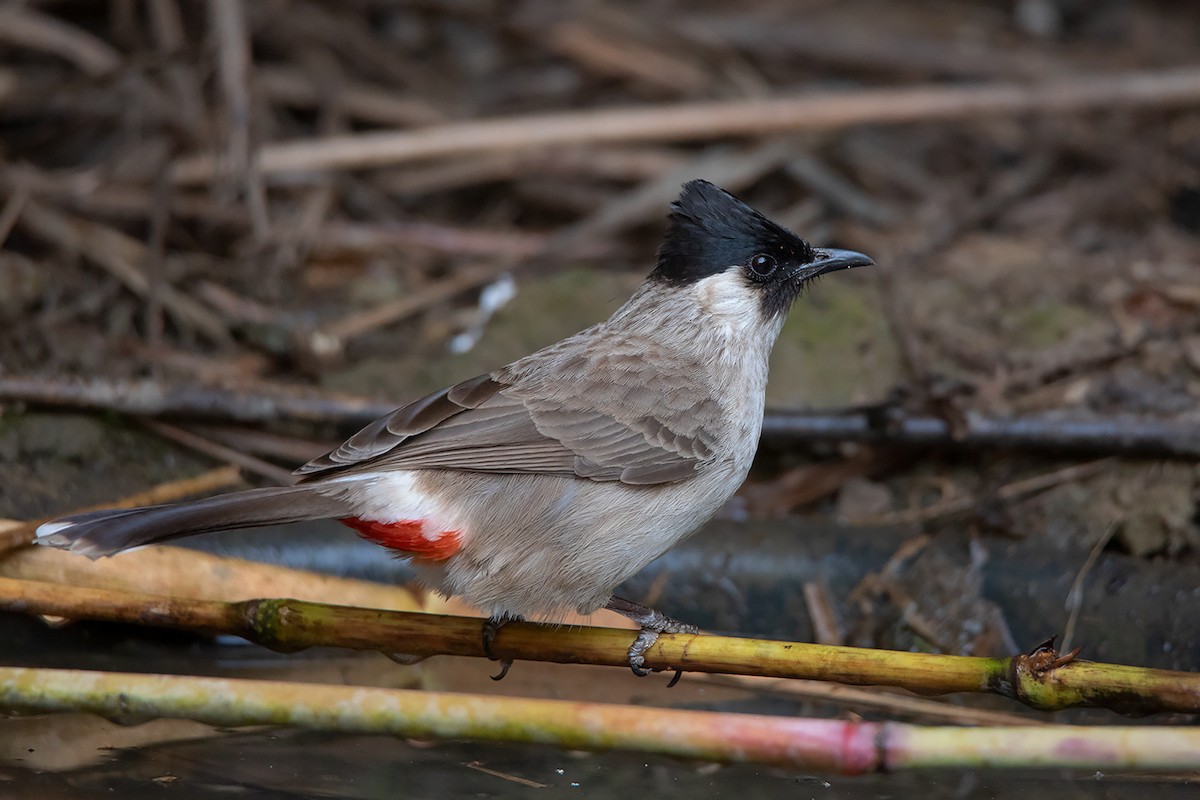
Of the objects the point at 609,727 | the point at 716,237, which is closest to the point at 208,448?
the point at 716,237

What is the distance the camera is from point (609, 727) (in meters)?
2.27

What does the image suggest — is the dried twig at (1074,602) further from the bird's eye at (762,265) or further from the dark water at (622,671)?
the bird's eye at (762,265)

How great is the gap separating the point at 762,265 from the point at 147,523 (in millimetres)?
1784

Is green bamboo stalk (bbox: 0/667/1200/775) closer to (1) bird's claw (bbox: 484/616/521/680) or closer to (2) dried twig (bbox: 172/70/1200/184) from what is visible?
(1) bird's claw (bbox: 484/616/521/680)

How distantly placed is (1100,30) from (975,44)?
2.77 feet

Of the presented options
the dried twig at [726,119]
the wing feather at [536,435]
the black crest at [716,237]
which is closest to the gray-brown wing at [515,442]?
the wing feather at [536,435]

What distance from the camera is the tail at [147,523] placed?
8.37 feet

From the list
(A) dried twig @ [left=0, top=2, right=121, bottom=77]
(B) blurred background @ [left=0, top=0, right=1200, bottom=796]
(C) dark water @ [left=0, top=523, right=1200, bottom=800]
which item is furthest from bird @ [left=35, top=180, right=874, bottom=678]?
(A) dried twig @ [left=0, top=2, right=121, bottom=77]

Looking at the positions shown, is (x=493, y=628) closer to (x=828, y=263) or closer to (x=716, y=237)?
(x=716, y=237)

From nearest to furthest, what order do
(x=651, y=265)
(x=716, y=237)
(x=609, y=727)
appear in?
(x=609, y=727) < (x=716, y=237) < (x=651, y=265)

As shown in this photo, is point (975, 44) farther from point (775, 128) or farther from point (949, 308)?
point (949, 308)

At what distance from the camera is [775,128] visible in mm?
5578

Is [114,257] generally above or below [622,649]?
above

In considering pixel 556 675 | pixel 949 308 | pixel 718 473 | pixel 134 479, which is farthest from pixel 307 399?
pixel 949 308
